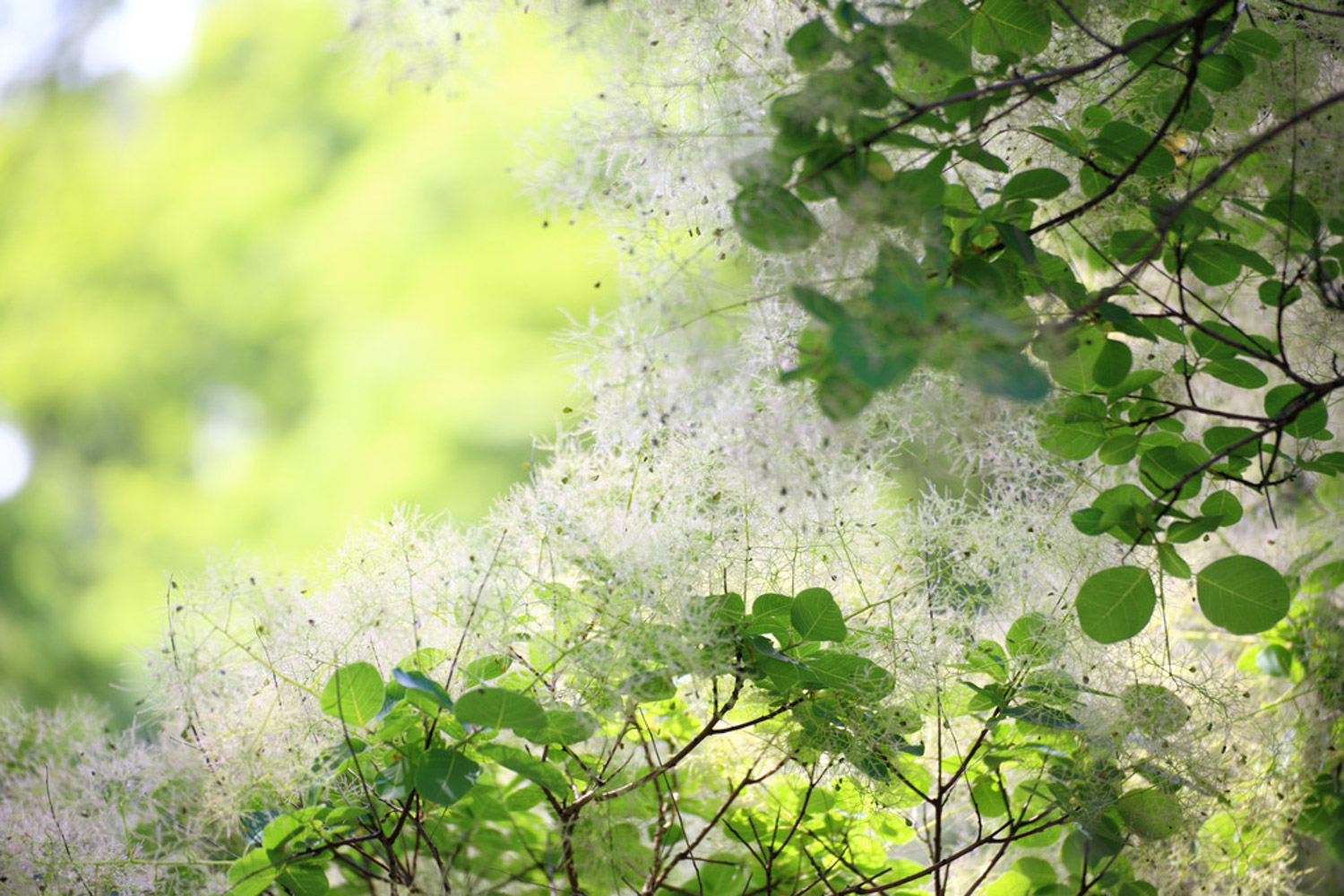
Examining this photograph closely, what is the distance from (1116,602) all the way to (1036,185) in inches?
7.9

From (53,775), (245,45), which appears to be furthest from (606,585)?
(245,45)

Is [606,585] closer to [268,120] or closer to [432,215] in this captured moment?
[432,215]

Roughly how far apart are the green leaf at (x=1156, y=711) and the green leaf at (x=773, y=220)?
1.17ft

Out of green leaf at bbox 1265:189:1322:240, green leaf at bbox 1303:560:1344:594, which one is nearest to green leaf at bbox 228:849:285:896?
green leaf at bbox 1265:189:1322:240

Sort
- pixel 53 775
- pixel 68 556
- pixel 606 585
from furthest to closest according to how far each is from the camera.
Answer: pixel 68 556, pixel 53 775, pixel 606 585

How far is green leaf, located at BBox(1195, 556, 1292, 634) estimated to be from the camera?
465 mm

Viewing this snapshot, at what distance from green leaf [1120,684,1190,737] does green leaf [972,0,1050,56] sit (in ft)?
1.19

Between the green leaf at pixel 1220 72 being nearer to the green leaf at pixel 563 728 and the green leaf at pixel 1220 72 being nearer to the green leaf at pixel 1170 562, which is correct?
the green leaf at pixel 1170 562

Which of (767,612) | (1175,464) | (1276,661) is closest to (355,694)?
(767,612)

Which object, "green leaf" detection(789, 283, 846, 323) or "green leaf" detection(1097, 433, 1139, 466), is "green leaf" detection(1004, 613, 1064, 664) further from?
"green leaf" detection(789, 283, 846, 323)

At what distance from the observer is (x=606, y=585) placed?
50 centimetres

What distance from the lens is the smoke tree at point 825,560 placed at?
44 cm

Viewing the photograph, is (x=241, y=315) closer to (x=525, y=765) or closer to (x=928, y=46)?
(x=525, y=765)

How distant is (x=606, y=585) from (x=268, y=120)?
2795 mm
